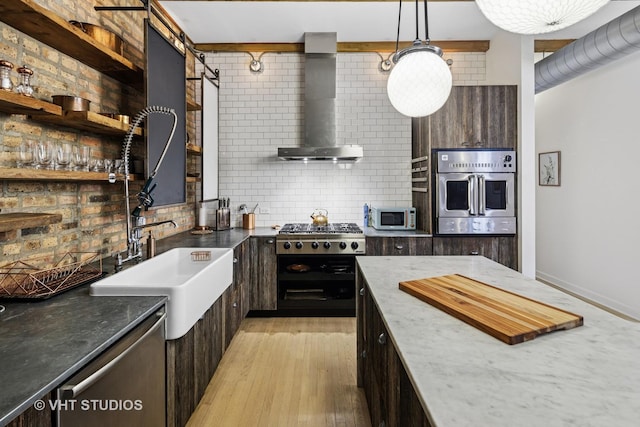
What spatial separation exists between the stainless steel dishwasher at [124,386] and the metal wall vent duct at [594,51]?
433cm

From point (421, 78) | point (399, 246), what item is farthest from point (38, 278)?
point (399, 246)

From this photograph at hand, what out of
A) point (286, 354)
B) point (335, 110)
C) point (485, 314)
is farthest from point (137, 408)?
point (335, 110)

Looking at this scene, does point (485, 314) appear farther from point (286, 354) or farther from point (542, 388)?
point (286, 354)

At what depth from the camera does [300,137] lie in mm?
4855

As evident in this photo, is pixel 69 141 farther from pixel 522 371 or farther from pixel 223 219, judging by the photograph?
pixel 522 371

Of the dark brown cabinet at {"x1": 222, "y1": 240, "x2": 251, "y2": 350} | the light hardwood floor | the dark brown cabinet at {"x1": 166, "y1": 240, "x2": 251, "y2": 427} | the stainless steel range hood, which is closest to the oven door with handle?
the stainless steel range hood

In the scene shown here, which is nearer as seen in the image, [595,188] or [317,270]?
[317,270]

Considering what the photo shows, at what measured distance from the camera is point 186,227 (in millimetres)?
4441

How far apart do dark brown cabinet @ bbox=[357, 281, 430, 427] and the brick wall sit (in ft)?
6.06

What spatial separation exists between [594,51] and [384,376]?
12.8 ft

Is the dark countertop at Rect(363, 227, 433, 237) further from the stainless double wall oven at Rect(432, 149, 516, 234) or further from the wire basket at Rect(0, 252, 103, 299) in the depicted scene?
the wire basket at Rect(0, 252, 103, 299)

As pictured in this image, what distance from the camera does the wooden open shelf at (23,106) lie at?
5.30 ft

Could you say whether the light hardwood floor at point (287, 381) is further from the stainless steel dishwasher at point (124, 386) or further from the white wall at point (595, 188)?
the white wall at point (595, 188)

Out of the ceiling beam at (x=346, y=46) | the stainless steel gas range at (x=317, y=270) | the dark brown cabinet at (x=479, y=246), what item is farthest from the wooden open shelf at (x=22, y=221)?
the ceiling beam at (x=346, y=46)
